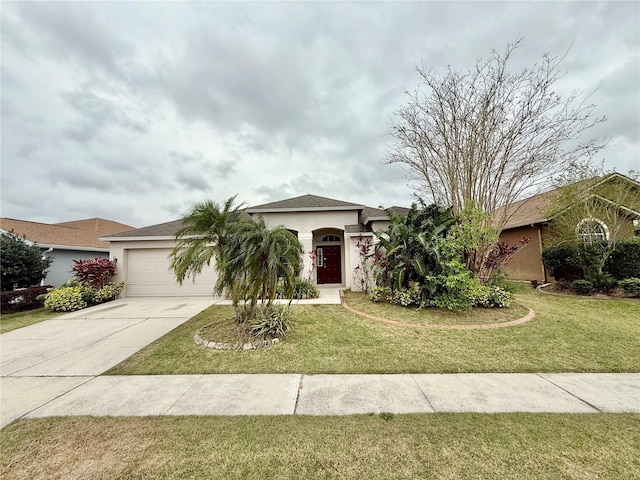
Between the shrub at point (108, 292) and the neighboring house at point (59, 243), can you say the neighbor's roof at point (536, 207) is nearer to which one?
the shrub at point (108, 292)

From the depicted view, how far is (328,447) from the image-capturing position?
2580 mm

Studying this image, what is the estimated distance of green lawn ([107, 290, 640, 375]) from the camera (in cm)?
457

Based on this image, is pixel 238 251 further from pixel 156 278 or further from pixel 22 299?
pixel 22 299

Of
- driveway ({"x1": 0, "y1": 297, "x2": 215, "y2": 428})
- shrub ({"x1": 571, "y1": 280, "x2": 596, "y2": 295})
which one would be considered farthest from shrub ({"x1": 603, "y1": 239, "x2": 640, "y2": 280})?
driveway ({"x1": 0, "y1": 297, "x2": 215, "y2": 428})

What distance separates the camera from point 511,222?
14180 millimetres

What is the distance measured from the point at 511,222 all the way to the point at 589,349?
10.9 meters

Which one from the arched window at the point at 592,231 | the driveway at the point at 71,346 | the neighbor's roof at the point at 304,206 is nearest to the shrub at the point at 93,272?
the driveway at the point at 71,346

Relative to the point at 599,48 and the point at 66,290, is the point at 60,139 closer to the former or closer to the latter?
the point at 66,290

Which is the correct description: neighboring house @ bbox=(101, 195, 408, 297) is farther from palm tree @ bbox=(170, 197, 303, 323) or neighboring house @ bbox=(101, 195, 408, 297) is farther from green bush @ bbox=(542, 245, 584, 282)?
green bush @ bbox=(542, 245, 584, 282)

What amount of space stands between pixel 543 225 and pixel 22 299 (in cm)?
2312

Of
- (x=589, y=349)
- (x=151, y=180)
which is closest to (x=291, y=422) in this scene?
(x=589, y=349)

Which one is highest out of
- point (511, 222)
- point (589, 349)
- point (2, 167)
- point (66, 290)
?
point (2, 167)

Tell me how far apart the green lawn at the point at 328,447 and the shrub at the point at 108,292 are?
9.56 metres

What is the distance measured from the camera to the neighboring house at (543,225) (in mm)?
10062
